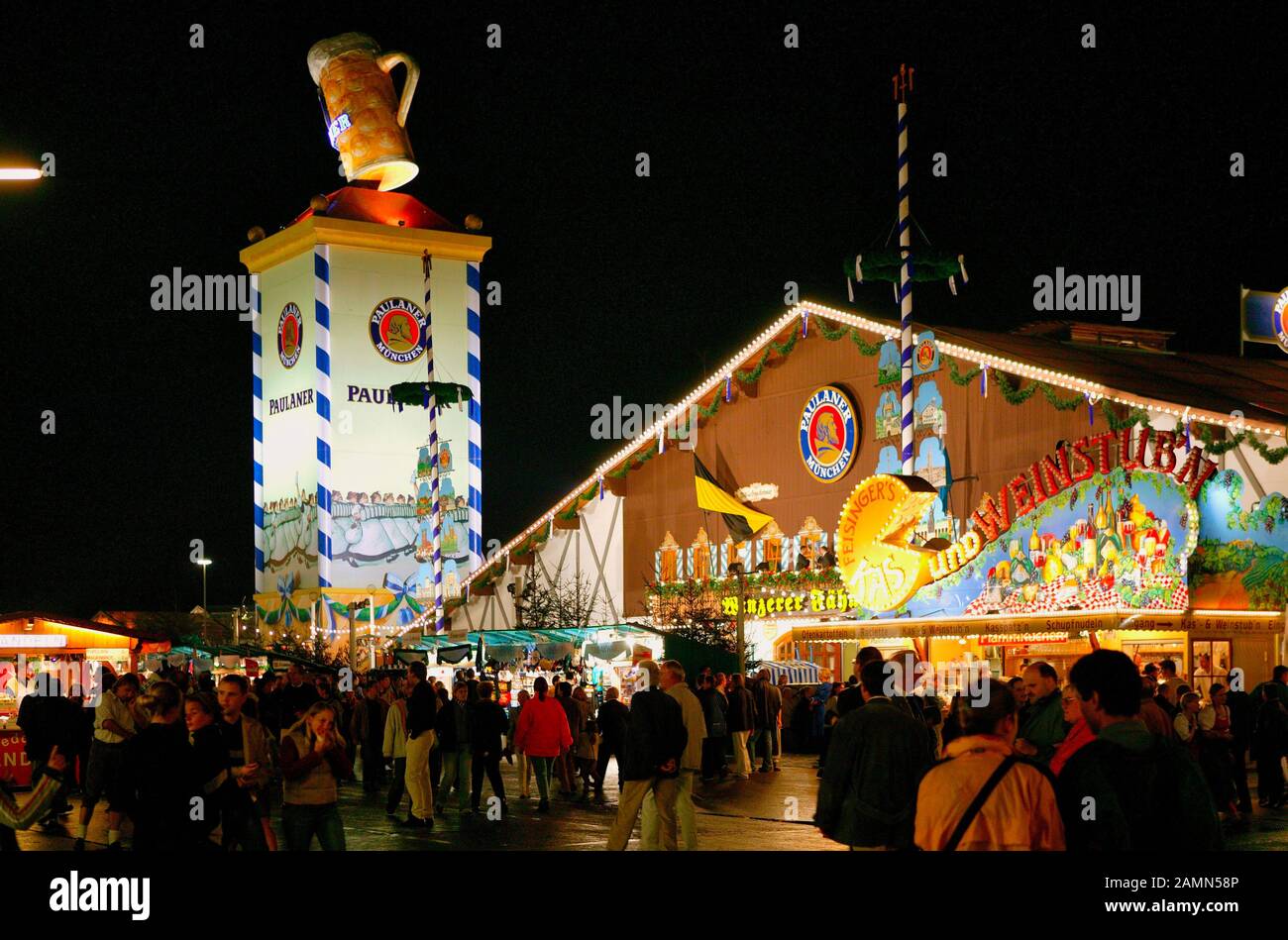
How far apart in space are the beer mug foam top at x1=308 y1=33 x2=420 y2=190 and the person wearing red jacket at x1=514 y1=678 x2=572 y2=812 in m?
56.1

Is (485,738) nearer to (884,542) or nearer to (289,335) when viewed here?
(884,542)

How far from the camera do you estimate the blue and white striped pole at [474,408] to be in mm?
75438

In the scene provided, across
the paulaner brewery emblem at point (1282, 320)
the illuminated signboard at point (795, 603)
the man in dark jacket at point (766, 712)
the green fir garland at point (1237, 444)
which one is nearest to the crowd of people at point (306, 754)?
the man in dark jacket at point (766, 712)

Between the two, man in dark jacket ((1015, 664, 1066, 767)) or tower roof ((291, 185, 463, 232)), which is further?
tower roof ((291, 185, 463, 232))

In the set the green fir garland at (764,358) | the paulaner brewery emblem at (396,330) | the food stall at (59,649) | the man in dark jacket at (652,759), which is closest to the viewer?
the man in dark jacket at (652,759)

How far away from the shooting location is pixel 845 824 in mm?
9219

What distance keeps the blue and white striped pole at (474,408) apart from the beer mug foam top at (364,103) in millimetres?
5823

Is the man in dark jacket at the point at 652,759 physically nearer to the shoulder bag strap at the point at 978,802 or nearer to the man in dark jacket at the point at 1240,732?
the shoulder bag strap at the point at 978,802

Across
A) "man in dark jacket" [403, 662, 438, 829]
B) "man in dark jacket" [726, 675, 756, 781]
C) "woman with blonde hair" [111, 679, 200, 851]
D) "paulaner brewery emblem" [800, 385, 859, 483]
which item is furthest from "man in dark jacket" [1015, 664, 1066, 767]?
"paulaner brewery emblem" [800, 385, 859, 483]

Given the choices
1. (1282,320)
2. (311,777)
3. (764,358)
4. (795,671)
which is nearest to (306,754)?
(311,777)

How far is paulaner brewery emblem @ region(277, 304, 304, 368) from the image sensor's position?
2918 inches

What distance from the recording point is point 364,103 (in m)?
73.4

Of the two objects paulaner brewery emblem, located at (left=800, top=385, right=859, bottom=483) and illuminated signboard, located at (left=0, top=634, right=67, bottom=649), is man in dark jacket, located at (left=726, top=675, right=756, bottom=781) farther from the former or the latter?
paulaner brewery emblem, located at (left=800, top=385, right=859, bottom=483)
